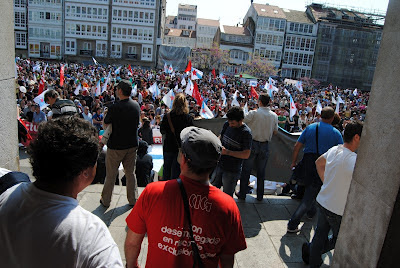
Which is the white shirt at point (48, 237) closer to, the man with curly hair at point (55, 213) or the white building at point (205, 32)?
the man with curly hair at point (55, 213)

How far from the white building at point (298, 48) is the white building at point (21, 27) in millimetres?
46224

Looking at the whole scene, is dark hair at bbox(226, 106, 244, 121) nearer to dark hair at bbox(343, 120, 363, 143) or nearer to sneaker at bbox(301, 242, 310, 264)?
dark hair at bbox(343, 120, 363, 143)

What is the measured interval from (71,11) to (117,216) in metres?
61.1

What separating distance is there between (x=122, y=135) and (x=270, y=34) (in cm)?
6332

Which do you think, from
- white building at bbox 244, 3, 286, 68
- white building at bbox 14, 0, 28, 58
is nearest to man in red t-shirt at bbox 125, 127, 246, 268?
white building at bbox 14, 0, 28, 58

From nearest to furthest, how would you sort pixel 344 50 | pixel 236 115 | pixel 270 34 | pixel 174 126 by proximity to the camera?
1. pixel 236 115
2. pixel 174 126
3. pixel 344 50
4. pixel 270 34

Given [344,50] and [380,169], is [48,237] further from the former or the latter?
[344,50]

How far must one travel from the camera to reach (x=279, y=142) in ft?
20.1

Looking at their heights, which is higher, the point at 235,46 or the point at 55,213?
the point at 235,46

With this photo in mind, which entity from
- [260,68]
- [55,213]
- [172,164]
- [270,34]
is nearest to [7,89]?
[55,213]

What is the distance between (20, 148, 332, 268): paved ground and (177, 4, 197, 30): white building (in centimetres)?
8933

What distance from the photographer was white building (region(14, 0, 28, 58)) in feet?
184

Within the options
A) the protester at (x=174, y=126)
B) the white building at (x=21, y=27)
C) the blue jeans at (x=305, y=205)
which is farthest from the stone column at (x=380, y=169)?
the white building at (x=21, y=27)

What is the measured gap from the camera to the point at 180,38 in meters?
75.9
